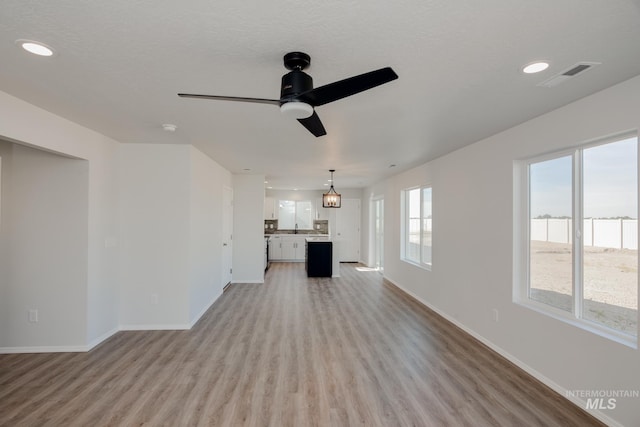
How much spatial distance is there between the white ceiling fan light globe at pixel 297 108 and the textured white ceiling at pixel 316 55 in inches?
12.7

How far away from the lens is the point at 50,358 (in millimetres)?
3203

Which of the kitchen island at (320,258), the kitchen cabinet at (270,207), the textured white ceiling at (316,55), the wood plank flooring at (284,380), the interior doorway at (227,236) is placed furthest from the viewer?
the kitchen cabinet at (270,207)

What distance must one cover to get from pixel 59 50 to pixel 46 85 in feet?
2.28

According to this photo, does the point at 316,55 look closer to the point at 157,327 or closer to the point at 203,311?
the point at 157,327

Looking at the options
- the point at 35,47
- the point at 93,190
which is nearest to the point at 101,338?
the point at 93,190

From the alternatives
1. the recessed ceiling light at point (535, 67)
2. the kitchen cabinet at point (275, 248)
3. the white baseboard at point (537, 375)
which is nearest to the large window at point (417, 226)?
the white baseboard at point (537, 375)

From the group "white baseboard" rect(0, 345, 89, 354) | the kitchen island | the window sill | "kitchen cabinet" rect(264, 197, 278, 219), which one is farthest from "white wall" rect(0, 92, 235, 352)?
"kitchen cabinet" rect(264, 197, 278, 219)

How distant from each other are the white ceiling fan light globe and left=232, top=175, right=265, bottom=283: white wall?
16.9ft

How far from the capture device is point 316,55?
5.86 feet

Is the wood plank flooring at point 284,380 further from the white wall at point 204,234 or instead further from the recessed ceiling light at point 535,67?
the recessed ceiling light at point 535,67

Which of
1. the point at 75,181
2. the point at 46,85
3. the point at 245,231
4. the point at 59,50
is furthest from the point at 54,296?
the point at 245,231

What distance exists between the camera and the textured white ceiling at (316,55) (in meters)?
1.43

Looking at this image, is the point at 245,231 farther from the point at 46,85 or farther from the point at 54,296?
the point at 46,85

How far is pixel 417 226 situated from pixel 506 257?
8.49 ft
